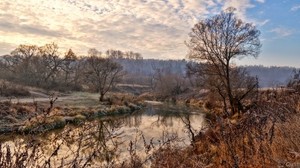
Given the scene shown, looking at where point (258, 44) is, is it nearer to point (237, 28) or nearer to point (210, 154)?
point (237, 28)

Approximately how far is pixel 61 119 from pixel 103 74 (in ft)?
73.4

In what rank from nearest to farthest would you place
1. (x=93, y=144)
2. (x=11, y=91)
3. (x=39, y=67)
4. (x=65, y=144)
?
(x=93, y=144)
(x=65, y=144)
(x=11, y=91)
(x=39, y=67)

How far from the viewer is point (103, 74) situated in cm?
4612

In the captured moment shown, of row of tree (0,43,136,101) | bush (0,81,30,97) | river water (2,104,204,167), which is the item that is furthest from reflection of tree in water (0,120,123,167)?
row of tree (0,43,136,101)

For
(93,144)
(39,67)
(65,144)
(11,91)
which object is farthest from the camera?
(39,67)

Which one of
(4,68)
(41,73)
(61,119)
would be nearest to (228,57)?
(61,119)

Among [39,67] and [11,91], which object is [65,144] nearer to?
[11,91]

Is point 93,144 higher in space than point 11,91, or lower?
higher

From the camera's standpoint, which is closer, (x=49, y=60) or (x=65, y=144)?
(x=65, y=144)

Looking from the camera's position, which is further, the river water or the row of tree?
the row of tree

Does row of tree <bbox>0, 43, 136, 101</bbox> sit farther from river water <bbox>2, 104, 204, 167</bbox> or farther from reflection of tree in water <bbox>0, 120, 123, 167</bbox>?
reflection of tree in water <bbox>0, 120, 123, 167</bbox>

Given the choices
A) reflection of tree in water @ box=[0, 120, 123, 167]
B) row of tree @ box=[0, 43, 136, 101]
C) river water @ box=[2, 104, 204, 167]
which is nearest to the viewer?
reflection of tree in water @ box=[0, 120, 123, 167]

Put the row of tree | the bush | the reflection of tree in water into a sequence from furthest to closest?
the row of tree → the bush → the reflection of tree in water

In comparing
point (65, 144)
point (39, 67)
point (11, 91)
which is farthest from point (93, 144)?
point (39, 67)
